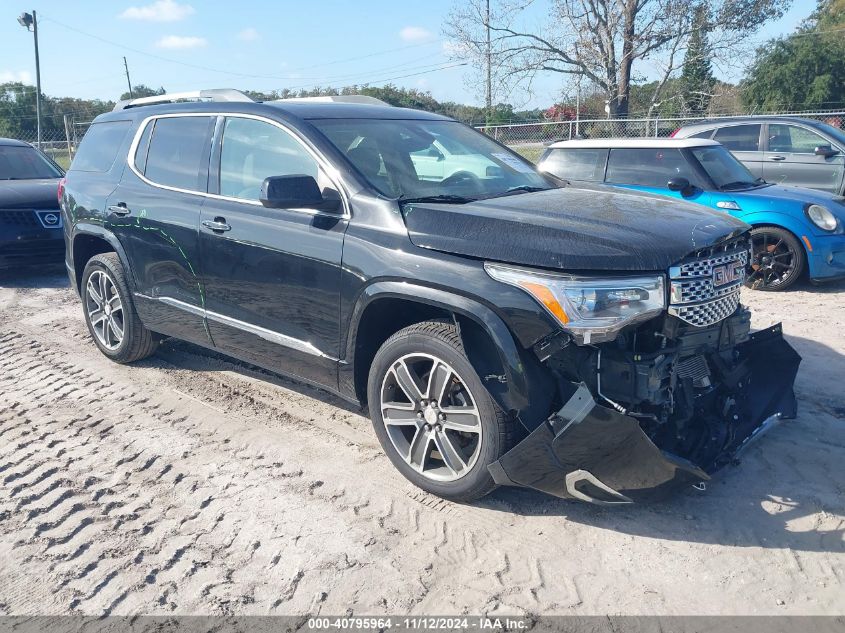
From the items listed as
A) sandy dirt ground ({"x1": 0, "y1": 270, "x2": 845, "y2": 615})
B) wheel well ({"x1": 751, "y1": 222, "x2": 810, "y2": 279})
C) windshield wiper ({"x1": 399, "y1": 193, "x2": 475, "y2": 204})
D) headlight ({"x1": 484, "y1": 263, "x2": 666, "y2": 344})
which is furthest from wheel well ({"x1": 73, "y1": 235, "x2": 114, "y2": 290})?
wheel well ({"x1": 751, "y1": 222, "x2": 810, "y2": 279})

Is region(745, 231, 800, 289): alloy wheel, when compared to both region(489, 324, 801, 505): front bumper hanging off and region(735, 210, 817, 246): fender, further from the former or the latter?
region(489, 324, 801, 505): front bumper hanging off

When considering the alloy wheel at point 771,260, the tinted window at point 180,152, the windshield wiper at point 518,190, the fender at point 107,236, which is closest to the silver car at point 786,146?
the alloy wheel at point 771,260

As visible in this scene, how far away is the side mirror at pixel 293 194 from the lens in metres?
3.58

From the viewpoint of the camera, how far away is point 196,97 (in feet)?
16.9

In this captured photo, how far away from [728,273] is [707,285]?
0.25 m

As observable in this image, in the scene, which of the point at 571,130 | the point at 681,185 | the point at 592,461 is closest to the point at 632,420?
the point at 592,461

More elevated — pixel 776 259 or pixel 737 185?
pixel 737 185

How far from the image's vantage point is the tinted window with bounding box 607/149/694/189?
7.71 metres

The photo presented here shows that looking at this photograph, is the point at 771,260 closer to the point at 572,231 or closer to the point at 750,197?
the point at 750,197

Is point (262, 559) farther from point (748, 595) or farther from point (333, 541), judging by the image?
point (748, 595)

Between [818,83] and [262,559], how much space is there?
126 ft

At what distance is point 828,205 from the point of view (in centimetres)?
735

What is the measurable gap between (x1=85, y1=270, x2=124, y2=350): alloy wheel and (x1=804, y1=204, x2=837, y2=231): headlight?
6726 mm

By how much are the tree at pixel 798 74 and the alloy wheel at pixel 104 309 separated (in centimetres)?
3506
